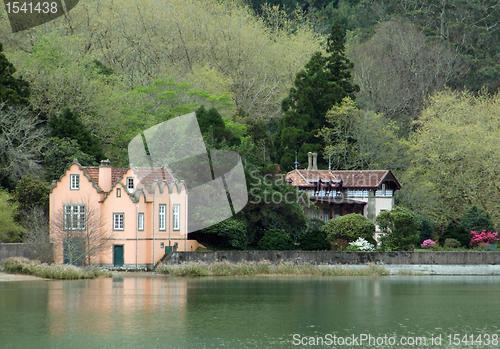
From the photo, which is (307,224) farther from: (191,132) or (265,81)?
(265,81)

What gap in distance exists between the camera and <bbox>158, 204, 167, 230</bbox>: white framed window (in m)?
58.8

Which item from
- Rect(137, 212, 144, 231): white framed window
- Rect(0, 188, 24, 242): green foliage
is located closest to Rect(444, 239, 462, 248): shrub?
Rect(137, 212, 144, 231): white framed window

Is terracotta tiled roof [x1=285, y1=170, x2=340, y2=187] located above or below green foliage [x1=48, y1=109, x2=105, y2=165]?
below

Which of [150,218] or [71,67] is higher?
[71,67]

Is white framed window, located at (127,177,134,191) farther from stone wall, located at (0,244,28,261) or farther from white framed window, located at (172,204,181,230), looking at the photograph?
stone wall, located at (0,244,28,261)

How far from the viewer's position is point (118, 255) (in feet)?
189

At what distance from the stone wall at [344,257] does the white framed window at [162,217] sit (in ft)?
8.07

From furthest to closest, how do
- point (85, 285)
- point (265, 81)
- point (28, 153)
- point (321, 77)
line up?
1. point (265, 81)
2. point (321, 77)
3. point (28, 153)
4. point (85, 285)

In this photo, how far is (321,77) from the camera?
85.6 meters

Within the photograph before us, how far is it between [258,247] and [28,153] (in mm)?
18541

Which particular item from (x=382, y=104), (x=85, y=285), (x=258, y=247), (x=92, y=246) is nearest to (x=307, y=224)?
(x=258, y=247)

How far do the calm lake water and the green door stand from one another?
3.94m

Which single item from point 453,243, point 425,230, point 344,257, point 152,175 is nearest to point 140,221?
point 152,175

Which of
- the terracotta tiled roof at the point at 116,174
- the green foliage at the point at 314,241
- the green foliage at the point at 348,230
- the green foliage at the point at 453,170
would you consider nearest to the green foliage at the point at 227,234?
the green foliage at the point at 314,241
